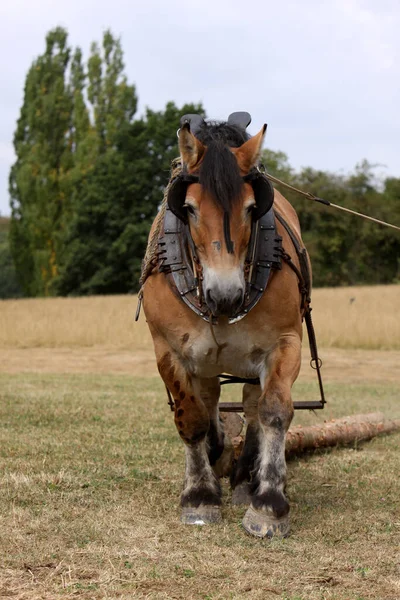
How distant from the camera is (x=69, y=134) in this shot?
5159 cm

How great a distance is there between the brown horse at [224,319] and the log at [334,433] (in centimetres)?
135

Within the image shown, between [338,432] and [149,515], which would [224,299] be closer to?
[149,515]

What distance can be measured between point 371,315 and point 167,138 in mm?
28562

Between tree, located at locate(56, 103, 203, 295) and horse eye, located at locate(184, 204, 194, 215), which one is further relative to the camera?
tree, located at locate(56, 103, 203, 295)

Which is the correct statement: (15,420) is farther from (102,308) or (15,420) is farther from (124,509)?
(102,308)

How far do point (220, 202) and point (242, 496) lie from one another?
2082 mm

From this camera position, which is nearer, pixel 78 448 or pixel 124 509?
pixel 124 509

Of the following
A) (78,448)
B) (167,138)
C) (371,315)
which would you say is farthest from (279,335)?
(167,138)

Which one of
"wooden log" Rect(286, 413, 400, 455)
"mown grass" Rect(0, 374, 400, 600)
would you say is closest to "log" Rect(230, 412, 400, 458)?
"wooden log" Rect(286, 413, 400, 455)

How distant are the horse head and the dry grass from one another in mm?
14383

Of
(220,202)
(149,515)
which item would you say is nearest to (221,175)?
(220,202)

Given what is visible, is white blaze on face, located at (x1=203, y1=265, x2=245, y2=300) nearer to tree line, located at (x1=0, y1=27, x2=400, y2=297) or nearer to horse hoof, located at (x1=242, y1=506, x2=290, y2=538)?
horse hoof, located at (x1=242, y1=506, x2=290, y2=538)

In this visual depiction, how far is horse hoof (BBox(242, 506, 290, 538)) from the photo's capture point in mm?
4438

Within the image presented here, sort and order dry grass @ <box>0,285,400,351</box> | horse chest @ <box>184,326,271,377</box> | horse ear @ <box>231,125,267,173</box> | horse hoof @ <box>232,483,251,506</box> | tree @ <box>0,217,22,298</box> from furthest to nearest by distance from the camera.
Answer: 1. tree @ <box>0,217,22,298</box>
2. dry grass @ <box>0,285,400,351</box>
3. horse hoof @ <box>232,483,251,506</box>
4. horse chest @ <box>184,326,271,377</box>
5. horse ear @ <box>231,125,267,173</box>
